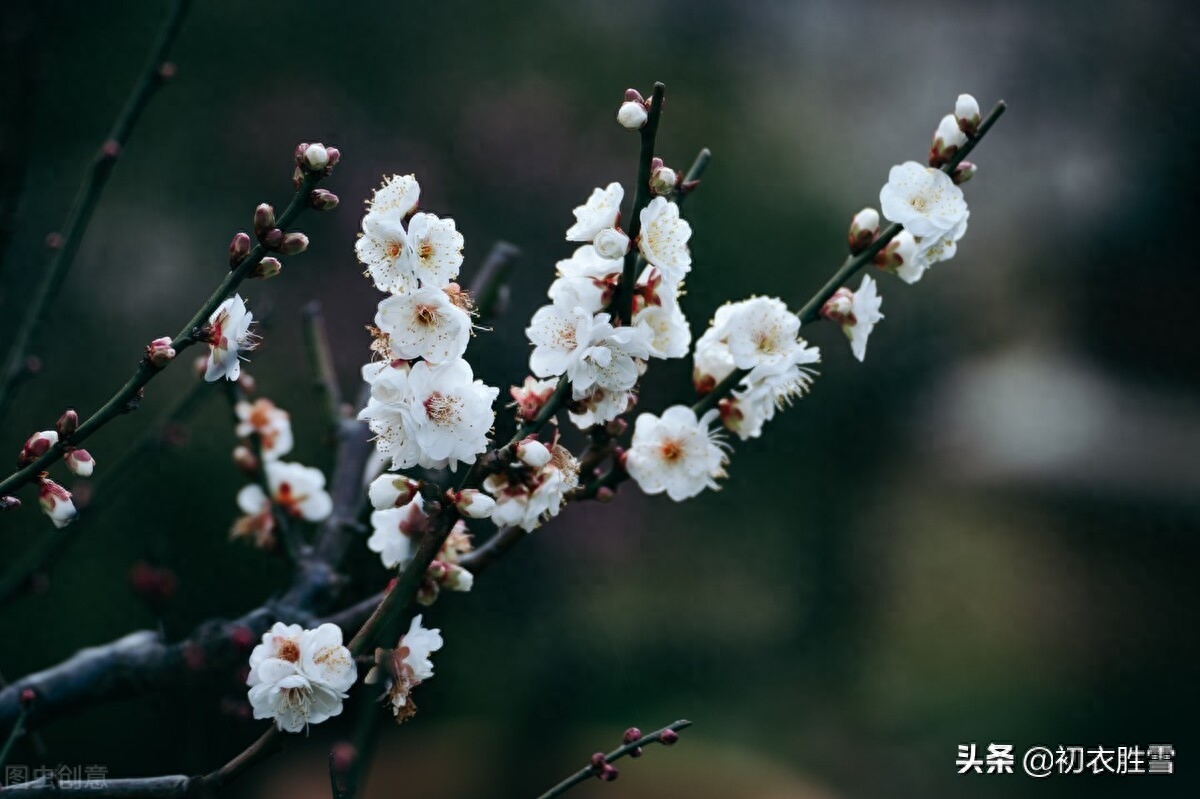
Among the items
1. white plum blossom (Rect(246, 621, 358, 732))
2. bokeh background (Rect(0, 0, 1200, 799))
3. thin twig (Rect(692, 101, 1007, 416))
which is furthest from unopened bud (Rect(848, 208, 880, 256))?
bokeh background (Rect(0, 0, 1200, 799))

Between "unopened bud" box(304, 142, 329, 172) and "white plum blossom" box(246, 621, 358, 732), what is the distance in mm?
202

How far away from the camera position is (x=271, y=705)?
448 mm

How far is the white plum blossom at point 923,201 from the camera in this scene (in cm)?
52

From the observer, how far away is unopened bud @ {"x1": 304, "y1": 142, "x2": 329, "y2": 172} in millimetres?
401

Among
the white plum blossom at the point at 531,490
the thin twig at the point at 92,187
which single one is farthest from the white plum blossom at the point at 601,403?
→ the thin twig at the point at 92,187

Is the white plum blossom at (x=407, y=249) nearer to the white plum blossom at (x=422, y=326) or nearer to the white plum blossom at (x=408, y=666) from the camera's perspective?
the white plum blossom at (x=422, y=326)

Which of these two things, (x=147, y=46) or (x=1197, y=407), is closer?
(x=147, y=46)

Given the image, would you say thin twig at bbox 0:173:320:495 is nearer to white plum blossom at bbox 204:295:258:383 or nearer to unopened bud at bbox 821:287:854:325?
white plum blossom at bbox 204:295:258:383

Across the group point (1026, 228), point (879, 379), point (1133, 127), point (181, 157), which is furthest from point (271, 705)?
point (1133, 127)

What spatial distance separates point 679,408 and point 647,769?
72.9 inches

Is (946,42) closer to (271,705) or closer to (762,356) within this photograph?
(762,356)

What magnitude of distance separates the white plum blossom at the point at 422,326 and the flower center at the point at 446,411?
19 mm

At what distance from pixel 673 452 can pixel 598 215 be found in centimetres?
14

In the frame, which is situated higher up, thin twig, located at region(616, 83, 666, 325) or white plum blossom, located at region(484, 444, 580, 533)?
thin twig, located at region(616, 83, 666, 325)
